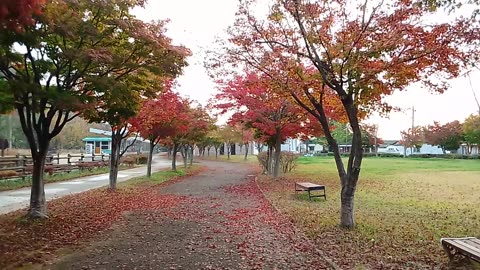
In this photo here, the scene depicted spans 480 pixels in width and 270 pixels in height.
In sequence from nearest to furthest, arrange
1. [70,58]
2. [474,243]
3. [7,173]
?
[474,243] → [70,58] → [7,173]

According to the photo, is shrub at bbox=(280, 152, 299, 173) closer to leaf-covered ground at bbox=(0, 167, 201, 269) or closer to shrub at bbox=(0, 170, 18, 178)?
leaf-covered ground at bbox=(0, 167, 201, 269)

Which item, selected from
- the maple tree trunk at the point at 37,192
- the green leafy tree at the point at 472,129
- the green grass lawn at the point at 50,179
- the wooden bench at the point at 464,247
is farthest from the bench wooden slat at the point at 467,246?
the green leafy tree at the point at 472,129

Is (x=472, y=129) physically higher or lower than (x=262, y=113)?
higher

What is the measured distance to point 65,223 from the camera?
804cm

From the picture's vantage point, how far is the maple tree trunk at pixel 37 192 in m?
8.02

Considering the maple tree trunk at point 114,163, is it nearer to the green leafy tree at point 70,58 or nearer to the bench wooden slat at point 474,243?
the green leafy tree at point 70,58

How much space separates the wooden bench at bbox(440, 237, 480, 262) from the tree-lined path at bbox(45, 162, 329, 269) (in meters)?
1.60

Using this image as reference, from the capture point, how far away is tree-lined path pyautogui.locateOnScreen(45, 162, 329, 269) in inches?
214

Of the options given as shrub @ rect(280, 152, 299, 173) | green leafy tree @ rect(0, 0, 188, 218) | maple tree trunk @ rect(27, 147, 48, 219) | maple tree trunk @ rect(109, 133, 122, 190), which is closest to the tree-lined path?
maple tree trunk @ rect(27, 147, 48, 219)

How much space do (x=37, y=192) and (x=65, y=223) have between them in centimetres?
86

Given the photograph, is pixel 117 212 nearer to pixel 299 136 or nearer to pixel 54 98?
pixel 54 98

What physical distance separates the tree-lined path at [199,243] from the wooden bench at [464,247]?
160 centimetres

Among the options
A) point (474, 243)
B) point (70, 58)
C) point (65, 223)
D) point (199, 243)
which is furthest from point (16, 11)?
point (474, 243)

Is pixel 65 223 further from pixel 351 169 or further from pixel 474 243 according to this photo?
pixel 474 243
